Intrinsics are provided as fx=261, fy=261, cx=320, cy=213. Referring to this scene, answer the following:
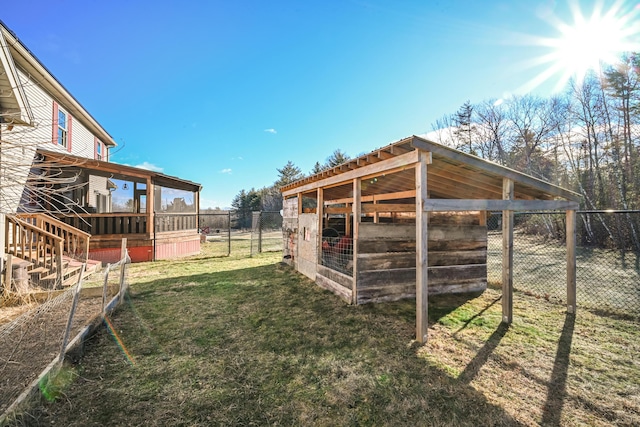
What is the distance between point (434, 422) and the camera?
2.07 meters

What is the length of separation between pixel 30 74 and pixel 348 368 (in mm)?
11137

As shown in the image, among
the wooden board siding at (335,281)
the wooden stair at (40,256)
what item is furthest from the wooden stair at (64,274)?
the wooden board siding at (335,281)

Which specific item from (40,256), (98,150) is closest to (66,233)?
(40,256)

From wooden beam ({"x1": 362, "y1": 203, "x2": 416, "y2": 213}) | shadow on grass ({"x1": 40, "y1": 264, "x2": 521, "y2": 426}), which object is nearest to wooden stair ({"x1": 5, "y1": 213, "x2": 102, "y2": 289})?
shadow on grass ({"x1": 40, "y1": 264, "x2": 521, "y2": 426})

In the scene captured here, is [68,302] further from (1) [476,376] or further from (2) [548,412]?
(2) [548,412]

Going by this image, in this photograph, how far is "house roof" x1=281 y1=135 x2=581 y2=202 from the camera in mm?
3597

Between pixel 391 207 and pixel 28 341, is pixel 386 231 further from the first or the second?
pixel 28 341

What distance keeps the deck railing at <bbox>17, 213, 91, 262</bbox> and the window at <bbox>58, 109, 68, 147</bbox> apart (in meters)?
5.06

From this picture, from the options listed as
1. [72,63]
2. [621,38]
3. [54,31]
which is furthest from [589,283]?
[72,63]

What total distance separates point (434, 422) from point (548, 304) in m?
4.43

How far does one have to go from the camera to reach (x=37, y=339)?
333 centimetres

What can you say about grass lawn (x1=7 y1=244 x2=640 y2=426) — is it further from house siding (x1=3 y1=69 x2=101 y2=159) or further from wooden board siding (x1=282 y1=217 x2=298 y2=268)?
house siding (x1=3 y1=69 x2=101 y2=159)

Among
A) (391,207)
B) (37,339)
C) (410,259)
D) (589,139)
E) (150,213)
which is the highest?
(589,139)

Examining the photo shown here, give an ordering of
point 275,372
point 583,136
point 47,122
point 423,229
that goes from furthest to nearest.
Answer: point 583,136
point 47,122
point 423,229
point 275,372
